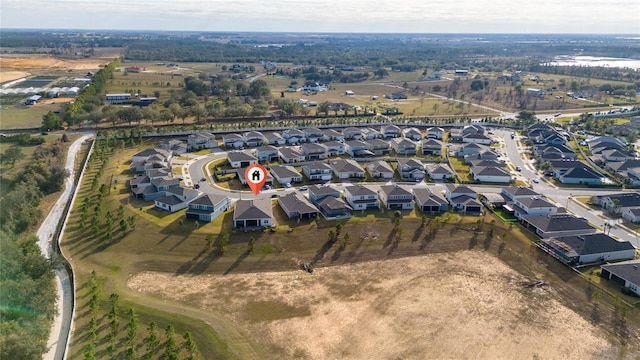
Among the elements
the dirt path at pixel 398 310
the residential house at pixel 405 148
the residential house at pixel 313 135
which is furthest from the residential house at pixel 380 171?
the dirt path at pixel 398 310

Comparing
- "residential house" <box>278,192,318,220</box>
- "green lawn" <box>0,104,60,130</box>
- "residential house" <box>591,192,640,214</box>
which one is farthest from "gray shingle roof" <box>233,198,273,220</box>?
"green lawn" <box>0,104,60,130</box>

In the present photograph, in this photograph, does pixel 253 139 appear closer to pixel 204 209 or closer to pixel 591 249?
pixel 204 209

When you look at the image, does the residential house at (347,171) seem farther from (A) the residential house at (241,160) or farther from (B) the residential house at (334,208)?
(A) the residential house at (241,160)

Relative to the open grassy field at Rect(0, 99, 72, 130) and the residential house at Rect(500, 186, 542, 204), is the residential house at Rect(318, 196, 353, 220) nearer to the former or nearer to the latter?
the residential house at Rect(500, 186, 542, 204)

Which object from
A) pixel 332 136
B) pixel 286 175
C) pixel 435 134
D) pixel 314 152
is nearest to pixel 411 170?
pixel 314 152

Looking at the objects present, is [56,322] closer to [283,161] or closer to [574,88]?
[283,161]

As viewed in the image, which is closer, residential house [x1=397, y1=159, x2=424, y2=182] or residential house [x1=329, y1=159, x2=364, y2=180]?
residential house [x1=329, y1=159, x2=364, y2=180]
